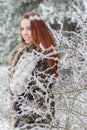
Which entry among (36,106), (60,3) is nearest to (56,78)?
(36,106)

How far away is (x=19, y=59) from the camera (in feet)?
13.0

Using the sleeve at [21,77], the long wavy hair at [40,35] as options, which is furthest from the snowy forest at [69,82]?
the long wavy hair at [40,35]

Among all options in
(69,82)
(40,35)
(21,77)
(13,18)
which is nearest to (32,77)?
(21,77)

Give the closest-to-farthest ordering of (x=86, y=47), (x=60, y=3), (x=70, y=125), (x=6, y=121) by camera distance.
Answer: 1. (x=86, y=47)
2. (x=70, y=125)
3. (x=6, y=121)
4. (x=60, y=3)

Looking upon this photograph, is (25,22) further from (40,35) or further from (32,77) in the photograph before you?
(32,77)

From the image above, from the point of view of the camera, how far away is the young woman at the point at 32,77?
339 centimetres

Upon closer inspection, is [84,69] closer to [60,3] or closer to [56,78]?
[56,78]

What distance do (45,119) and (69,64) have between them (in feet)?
1.51

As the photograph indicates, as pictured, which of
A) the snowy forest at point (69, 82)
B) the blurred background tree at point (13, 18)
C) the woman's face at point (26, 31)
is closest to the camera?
the snowy forest at point (69, 82)

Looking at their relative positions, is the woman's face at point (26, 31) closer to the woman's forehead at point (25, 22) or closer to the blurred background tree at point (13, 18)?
the woman's forehead at point (25, 22)

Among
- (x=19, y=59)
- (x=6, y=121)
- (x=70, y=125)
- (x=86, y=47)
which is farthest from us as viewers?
(x=19, y=59)

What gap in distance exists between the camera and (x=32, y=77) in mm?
3736

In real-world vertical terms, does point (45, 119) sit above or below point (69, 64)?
below

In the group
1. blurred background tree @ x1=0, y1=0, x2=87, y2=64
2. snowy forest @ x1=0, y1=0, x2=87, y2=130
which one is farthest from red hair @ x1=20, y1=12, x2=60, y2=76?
blurred background tree @ x1=0, y1=0, x2=87, y2=64
